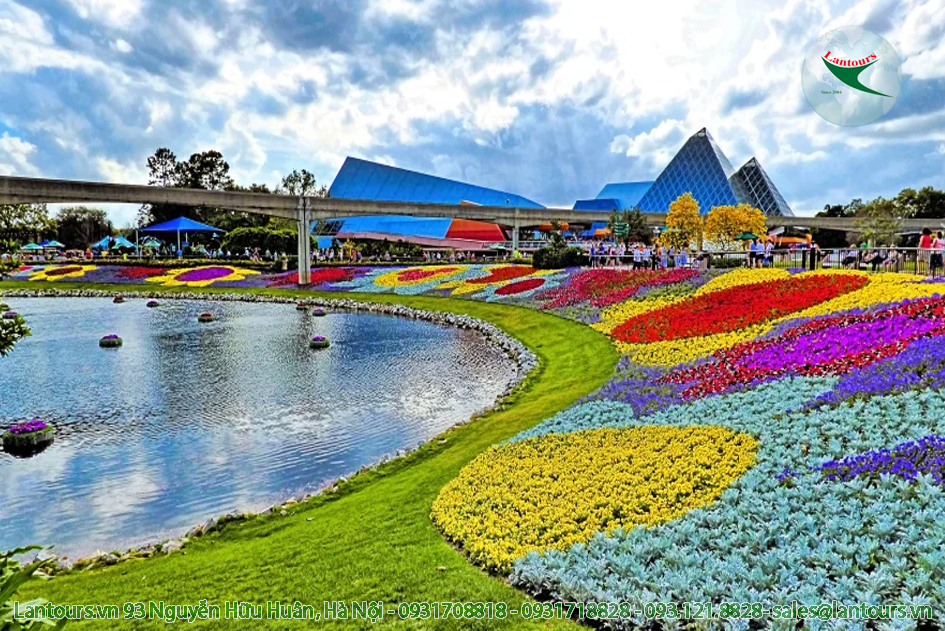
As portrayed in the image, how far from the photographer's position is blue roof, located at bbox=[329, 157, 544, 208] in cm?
9606

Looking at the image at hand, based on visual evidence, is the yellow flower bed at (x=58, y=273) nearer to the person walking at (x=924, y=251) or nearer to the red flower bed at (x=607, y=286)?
the red flower bed at (x=607, y=286)

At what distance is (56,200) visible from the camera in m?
38.5

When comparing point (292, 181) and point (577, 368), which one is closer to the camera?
point (577, 368)

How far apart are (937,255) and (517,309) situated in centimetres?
1406

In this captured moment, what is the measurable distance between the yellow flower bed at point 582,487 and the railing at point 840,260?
51.1ft

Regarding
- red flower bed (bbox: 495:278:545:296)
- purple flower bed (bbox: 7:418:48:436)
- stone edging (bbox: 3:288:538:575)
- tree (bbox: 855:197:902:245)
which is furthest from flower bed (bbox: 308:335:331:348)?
tree (bbox: 855:197:902:245)

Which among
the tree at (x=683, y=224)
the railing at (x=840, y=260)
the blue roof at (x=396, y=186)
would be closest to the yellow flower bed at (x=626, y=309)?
the railing at (x=840, y=260)

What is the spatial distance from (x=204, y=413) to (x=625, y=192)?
132972mm

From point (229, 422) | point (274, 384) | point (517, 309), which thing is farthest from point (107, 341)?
point (517, 309)

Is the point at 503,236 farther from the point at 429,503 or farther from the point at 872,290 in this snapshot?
the point at 429,503

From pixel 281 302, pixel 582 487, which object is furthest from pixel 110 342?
pixel 582 487

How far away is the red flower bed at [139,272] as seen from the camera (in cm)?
4447

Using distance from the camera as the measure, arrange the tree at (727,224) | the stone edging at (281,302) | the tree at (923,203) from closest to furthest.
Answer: the stone edging at (281,302), the tree at (727,224), the tree at (923,203)

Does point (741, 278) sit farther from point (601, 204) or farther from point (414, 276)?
point (601, 204)
